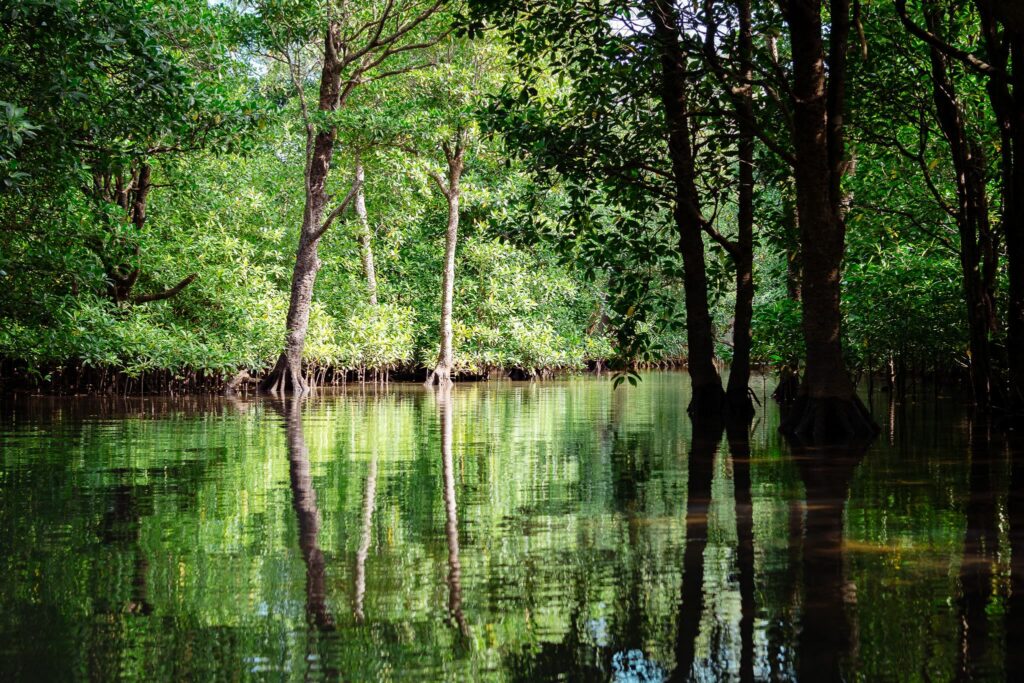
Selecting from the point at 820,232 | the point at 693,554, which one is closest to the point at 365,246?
the point at 820,232

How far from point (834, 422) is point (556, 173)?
892 centimetres

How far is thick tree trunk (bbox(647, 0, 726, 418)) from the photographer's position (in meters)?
14.0

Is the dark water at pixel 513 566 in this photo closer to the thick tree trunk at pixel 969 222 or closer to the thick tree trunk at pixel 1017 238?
the thick tree trunk at pixel 1017 238

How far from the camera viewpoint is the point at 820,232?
10.9 meters

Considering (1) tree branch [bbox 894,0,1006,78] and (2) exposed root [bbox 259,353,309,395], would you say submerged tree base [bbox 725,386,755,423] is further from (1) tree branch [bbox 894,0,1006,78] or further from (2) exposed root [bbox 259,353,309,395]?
(2) exposed root [bbox 259,353,309,395]

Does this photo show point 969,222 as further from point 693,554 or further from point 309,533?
point 309,533

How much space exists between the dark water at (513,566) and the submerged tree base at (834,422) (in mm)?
1411

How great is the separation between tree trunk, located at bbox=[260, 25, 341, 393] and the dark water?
17.1 m

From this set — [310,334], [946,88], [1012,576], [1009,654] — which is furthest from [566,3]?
[310,334]

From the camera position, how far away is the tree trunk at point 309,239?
26.5m

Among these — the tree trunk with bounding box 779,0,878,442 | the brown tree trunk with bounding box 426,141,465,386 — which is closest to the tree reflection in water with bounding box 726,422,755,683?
the tree trunk with bounding box 779,0,878,442

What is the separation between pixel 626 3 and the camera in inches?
495

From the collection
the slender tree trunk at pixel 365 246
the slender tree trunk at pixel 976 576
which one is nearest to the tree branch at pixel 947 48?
the slender tree trunk at pixel 976 576

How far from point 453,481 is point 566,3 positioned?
748 centimetres
